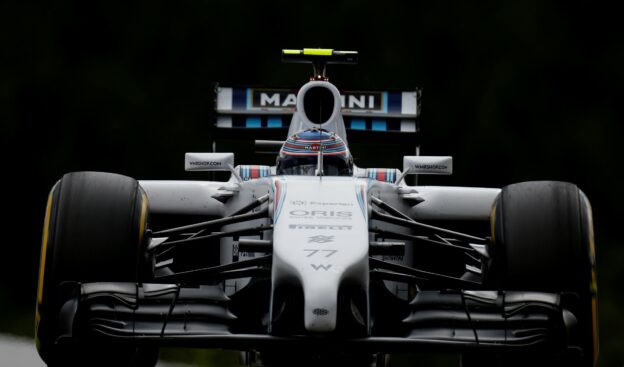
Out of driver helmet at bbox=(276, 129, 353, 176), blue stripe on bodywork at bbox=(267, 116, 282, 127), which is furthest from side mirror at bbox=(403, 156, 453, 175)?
blue stripe on bodywork at bbox=(267, 116, 282, 127)

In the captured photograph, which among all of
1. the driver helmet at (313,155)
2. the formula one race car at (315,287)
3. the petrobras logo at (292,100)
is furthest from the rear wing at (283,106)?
the formula one race car at (315,287)

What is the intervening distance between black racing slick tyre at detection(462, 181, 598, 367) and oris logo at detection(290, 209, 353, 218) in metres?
0.70

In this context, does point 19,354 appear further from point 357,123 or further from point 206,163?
point 357,123

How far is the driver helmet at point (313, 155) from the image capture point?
Result: 6.52 m

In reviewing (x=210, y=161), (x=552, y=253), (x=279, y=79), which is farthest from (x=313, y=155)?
(x=279, y=79)

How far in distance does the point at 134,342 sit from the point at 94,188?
0.82 m

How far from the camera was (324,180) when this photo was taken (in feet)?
18.9

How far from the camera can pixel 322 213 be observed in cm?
527

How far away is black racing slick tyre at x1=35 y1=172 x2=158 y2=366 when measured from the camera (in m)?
4.92

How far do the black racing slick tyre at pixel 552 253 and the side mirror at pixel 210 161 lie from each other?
2.81m

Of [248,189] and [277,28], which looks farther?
[277,28]

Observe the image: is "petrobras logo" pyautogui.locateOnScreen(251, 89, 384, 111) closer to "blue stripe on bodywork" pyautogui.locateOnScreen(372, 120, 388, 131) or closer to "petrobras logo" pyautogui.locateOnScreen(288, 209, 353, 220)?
"blue stripe on bodywork" pyautogui.locateOnScreen(372, 120, 388, 131)

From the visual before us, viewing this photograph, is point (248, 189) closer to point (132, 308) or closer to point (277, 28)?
point (132, 308)

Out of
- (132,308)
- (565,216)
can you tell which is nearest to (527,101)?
(565,216)
